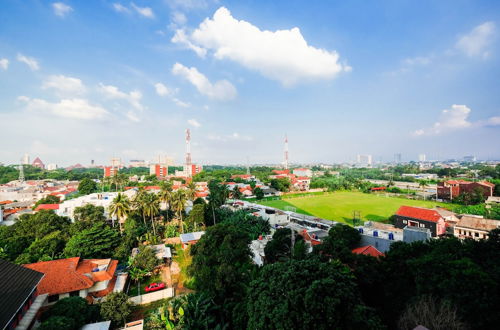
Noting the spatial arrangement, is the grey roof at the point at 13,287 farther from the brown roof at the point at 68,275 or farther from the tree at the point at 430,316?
the tree at the point at 430,316

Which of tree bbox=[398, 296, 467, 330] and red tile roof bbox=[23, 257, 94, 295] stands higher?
tree bbox=[398, 296, 467, 330]

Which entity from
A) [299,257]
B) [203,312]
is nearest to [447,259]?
[299,257]

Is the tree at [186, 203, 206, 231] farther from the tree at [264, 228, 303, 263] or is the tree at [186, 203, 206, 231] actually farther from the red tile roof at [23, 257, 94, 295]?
the red tile roof at [23, 257, 94, 295]

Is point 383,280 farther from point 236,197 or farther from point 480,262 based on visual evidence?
point 236,197

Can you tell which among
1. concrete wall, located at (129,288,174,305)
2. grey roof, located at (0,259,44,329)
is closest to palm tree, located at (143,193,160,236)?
concrete wall, located at (129,288,174,305)

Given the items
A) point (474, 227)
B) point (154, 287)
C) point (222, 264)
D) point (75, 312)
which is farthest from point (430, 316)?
point (474, 227)

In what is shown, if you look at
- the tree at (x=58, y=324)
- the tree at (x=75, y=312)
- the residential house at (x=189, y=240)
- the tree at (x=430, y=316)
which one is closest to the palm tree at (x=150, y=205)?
the residential house at (x=189, y=240)

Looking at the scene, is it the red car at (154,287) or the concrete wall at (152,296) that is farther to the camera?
the red car at (154,287)

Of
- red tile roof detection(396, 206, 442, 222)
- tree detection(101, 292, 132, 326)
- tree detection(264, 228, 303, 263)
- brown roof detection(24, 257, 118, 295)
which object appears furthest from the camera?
red tile roof detection(396, 206, 442, 222)
